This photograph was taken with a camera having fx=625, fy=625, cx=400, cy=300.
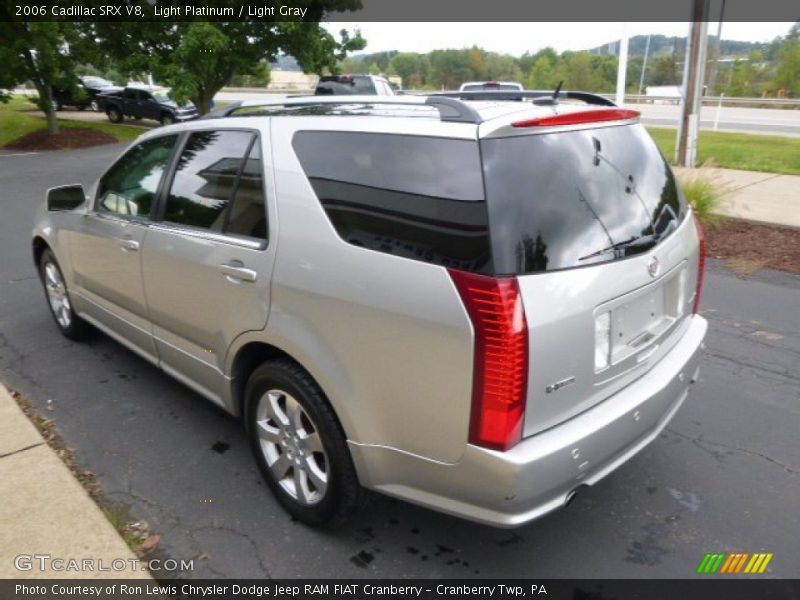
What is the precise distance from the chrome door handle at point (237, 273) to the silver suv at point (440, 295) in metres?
0.01

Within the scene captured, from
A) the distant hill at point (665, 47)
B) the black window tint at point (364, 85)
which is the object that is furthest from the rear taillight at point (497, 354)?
the distant hill at point (665, 47)

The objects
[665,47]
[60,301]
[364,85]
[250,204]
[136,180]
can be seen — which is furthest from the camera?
[665,47]

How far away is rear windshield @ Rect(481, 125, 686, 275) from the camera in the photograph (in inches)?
81.4

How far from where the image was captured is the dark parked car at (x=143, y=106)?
962 inches

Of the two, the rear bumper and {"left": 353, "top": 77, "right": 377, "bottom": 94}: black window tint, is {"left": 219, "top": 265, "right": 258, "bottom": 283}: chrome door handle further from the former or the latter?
{"left": 353, "top": 77, "right": 377, "bottom": 94}: black window tint

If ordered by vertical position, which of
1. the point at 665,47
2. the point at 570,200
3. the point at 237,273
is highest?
the point at 665,47

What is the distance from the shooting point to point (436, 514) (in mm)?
2900

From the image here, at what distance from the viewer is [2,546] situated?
264 centimetres

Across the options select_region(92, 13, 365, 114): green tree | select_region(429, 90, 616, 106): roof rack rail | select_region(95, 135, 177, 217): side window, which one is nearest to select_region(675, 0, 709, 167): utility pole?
select_region(92, 13, 365, 114): green tree

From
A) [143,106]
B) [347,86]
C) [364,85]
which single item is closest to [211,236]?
[347,86]

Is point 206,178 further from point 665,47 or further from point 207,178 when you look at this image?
point 665,47

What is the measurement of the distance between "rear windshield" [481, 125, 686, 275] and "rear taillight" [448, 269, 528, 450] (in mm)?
91

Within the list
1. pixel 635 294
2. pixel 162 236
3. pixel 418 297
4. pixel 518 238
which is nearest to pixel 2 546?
pixel 162 236

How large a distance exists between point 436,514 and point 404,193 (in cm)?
153
